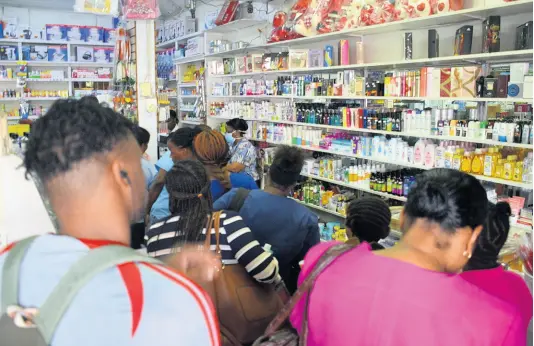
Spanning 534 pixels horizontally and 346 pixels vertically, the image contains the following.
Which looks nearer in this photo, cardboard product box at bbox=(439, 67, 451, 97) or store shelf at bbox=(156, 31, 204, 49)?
cardboard product box at bbox=(439, 67, 451, 97)

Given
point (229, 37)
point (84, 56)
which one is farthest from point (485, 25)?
point (84, 56)

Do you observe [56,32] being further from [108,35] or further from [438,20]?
[438,20]

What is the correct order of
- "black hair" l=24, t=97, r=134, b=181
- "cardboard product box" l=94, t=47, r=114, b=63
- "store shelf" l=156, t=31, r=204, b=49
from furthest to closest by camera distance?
"cardboard product box" l=94, t=47, r=114, b=63, "store shelf" l=156, t=31, r=204, b=49, "black hair" l=24, t=97, r=134, b=181

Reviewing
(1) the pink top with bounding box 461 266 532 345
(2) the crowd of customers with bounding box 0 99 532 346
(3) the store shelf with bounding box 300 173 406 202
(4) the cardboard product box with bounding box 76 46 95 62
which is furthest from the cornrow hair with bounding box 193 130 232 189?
(4) the cardboard product box with bounding box 76 46 95 62

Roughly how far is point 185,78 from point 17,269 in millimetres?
8875

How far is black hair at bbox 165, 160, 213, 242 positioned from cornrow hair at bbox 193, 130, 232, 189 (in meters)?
1.13

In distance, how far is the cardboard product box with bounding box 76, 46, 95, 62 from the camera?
35.7 ft

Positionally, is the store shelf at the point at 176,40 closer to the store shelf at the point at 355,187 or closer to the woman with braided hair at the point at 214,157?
the store shelf at the point at 355,187

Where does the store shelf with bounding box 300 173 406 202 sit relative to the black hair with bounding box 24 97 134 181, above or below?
below

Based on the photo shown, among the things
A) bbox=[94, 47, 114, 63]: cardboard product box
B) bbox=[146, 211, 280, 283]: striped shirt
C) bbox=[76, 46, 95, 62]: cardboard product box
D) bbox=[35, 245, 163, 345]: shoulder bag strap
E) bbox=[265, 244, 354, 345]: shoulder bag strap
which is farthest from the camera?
bbox=[94, 47, 114, 63]: cardboard product box

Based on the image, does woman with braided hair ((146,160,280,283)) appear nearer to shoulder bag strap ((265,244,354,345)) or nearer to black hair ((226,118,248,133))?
shoulder bag strap ((265,244,354,345))

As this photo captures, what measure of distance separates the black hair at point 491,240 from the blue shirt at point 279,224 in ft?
4.19

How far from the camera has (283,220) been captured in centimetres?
282

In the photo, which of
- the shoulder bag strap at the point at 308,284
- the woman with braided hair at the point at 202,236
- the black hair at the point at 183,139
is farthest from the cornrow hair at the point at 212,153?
the shoulder bag strap at the point at 308,284
